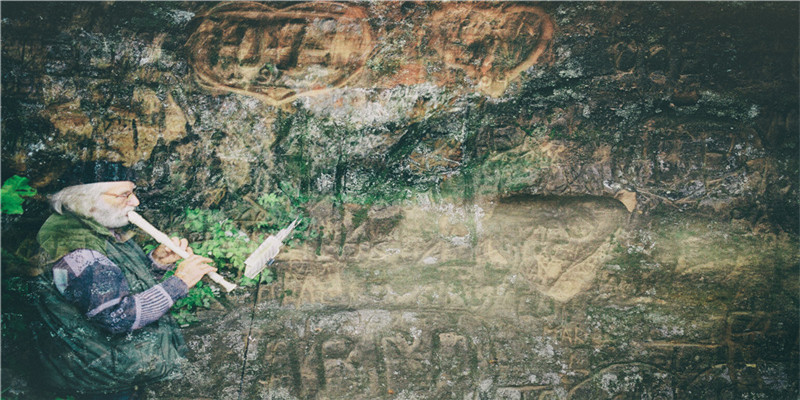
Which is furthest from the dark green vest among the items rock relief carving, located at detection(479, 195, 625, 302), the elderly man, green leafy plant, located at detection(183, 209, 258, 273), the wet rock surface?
rock relief carving, located at detection(479, 195, 625, 302)

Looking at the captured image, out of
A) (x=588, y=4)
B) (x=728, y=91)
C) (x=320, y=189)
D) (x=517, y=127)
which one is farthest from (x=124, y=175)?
(x=728, y=91)

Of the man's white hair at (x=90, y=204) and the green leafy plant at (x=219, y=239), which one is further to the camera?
the green leafy plant at (x=219, y=239)

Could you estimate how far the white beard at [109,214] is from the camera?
2.79 m

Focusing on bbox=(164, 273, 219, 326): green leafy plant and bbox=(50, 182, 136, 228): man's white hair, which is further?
bbox=(164, 273, 219, 326): green leafy plant

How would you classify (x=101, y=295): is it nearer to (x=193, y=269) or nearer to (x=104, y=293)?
(x=104, y=293)

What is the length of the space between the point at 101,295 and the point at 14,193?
2.68ft

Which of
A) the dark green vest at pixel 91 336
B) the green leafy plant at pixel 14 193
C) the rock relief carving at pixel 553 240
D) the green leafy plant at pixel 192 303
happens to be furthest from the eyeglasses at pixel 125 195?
the rock relief carving at pixel 553 240

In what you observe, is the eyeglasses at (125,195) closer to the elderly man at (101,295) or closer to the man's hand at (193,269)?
the elderly man at (101,295)

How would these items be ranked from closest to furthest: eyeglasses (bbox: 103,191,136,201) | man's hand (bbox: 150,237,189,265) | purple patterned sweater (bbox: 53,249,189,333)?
purple patterned sweater (bbox: 53,249,189,333), eyeglasses (bbox: 103,191,136,201), man's hand (bbox: 150,237,189,265)

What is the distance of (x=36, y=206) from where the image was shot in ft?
9.32

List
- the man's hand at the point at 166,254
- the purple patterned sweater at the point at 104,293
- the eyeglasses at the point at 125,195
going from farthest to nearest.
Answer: the man's hand at the point at 166,254, the eyeglasses at the point at 125,195, the purple patterned sweater at the point at 104,293

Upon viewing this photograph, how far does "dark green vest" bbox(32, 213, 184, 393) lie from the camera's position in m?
2.77

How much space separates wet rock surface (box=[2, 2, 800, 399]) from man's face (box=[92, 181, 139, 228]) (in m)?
0.11

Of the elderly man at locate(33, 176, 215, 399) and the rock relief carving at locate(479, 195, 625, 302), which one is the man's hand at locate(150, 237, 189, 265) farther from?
the rock relief carving at locate(479, 195, 625, 302)
